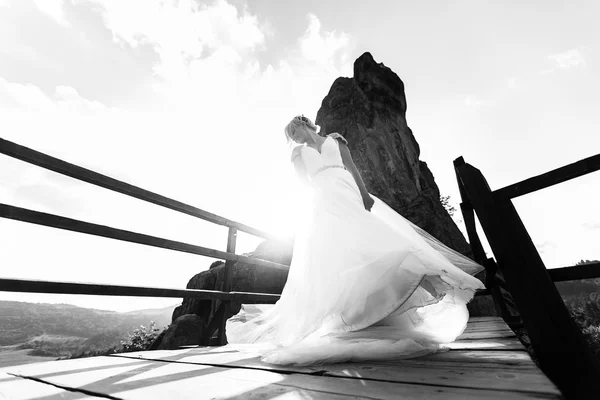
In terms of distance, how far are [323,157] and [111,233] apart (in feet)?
5.95

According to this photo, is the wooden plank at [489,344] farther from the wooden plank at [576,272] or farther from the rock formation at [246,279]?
the rock formation at [246,279]

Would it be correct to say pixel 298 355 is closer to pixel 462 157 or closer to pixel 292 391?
pixel 292 391

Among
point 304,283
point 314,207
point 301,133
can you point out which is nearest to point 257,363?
point 304,283

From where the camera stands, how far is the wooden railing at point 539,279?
1172mm

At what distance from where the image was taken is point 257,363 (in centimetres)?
153

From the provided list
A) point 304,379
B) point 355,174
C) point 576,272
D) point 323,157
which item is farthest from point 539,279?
point 323,157

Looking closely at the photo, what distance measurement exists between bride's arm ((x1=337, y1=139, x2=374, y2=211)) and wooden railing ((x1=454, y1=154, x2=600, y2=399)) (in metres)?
0.87

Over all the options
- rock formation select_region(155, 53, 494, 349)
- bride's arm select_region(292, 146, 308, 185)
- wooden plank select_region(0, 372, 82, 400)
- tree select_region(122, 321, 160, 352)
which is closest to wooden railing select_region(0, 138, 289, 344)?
wooden plank select_region(0, 372, 82, 400)

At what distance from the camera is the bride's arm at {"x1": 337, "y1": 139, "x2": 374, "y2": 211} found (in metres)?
2.56

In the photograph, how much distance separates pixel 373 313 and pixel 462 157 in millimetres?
1168

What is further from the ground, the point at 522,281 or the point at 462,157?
the point at 462,157

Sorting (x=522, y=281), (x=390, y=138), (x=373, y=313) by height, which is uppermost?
(x=390, y=138)

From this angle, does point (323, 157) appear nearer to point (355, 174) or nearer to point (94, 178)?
point (355, 174)

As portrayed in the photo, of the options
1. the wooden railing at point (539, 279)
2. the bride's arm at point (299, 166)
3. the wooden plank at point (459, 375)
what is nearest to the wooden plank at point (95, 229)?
the bride's arm at point (299, 166)
